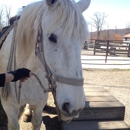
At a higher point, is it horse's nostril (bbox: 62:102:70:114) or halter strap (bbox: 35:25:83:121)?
halter strap (bbox: 35:25:83:121)

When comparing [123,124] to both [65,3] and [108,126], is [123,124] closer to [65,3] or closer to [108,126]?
[108,126]

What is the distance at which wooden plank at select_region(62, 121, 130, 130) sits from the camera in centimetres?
302

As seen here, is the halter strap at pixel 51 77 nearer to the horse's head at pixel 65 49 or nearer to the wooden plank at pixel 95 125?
the horse's head at pixel 65 49

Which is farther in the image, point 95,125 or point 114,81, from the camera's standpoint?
point 114,81

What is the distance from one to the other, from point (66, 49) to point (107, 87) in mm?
4844

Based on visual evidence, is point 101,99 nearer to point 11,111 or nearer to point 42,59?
point 11,111

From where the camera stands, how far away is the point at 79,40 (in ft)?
5.14

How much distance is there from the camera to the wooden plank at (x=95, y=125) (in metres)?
3.02

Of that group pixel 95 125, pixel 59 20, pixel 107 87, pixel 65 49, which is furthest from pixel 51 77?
pixel 107 87

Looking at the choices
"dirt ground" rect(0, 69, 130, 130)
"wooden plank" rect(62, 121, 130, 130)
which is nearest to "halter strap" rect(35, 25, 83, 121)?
"wooden plank" rect(62, 121, 130, 130)

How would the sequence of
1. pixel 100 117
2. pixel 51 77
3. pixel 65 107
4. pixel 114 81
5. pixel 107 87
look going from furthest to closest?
pixel 114 81
pixel 107 87
pixel 100 117
pixel 51 77
pixel 65 107

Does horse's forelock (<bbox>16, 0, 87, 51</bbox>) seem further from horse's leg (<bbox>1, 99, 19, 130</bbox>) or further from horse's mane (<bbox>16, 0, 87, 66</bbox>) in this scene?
horse's leg (<bbox>1, 99, 19, 130</bbox>)

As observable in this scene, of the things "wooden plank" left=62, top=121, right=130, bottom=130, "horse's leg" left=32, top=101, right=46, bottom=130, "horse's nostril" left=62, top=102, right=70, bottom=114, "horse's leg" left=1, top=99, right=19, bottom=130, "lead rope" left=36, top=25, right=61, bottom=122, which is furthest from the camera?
"wooden plank" left=62, top=121, right=130, bottom=130

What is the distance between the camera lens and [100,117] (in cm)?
334
